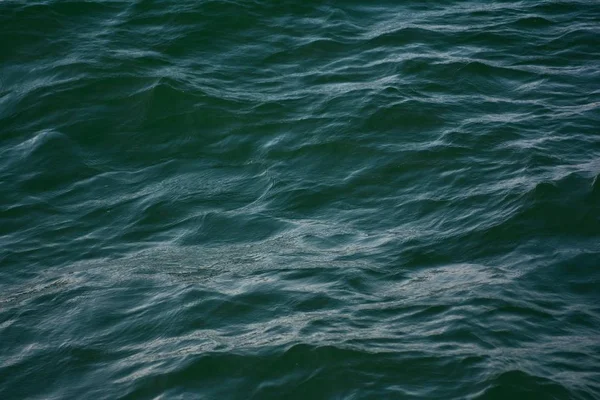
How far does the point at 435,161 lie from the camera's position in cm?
900

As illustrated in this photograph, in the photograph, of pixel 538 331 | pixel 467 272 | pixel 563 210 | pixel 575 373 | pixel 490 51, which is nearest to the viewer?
pixel 575 373

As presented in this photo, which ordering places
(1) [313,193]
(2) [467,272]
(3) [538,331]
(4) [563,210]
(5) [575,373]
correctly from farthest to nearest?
(1) [313,193] → (4) [563,210] → (2) [467,272] → (3) [538,331] → (5) [575,373]

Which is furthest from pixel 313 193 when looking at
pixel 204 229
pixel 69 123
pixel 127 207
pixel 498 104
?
pixel 69 123

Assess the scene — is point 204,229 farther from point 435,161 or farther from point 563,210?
point 563,210

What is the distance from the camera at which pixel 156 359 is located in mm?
6289

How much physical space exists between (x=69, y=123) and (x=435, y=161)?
4896 millimetres

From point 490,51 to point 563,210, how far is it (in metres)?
4.14

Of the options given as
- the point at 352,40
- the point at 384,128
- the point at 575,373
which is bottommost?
the point at 575,373

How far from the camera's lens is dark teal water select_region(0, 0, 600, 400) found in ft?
20.1

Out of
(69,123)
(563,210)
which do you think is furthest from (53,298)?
(563,210)

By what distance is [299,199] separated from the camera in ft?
28.4

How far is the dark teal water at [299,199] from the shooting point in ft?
20.1

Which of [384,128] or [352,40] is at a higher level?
[352,40]

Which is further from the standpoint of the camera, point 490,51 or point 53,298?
point 490,51
